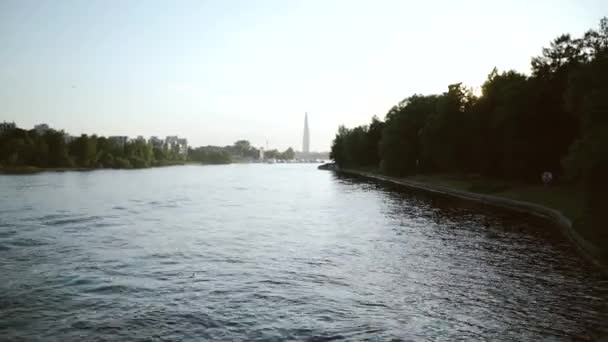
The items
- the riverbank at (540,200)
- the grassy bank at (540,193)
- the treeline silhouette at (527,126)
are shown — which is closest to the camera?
the riverbank at (540,200)

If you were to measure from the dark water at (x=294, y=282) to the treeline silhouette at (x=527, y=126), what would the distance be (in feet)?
32.2

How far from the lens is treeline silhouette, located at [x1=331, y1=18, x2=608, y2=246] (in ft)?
113

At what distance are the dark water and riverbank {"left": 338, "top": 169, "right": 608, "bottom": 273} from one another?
1.36 metres

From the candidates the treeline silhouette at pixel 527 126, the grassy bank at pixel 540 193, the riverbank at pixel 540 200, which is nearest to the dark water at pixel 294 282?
the riverbank at pixel 540 200

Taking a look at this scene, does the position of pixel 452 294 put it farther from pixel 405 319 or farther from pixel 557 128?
pixel 557 128

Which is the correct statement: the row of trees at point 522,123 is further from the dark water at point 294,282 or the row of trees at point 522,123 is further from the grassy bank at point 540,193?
the dark water at point 294,282

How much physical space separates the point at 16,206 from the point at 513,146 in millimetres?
A: 66965

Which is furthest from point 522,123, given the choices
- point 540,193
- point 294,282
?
point 294,282

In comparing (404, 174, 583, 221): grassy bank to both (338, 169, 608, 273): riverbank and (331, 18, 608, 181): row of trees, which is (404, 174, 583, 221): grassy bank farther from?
(331, 18, 608, 181): row of trees

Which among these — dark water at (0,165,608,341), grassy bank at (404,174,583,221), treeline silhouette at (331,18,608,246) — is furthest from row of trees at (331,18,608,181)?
dark water at (0,165,608,341)

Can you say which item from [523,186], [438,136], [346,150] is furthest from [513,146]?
[346,150]

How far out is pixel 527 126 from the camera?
59625 mm

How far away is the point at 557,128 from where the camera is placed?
193 feet

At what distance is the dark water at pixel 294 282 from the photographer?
14.7 meters
